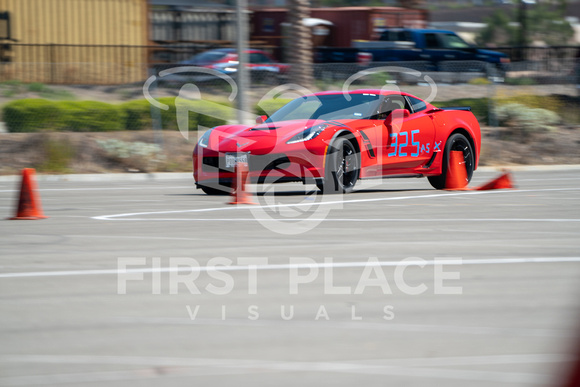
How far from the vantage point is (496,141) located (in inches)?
773

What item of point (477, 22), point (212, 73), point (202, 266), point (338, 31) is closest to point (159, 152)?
point (212, 73)

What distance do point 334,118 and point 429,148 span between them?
5.07 feet

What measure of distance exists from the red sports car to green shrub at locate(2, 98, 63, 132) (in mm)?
7224

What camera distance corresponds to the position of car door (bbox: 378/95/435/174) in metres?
11.2

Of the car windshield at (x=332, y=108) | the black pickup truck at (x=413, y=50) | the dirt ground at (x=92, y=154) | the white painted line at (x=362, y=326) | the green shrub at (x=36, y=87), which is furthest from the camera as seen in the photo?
the black pickup truck at (x=413, y=50)

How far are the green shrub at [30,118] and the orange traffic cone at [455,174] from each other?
8.88 meters

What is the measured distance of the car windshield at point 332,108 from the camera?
11.2 m

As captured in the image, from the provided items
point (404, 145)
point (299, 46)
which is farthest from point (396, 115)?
point (299, 46)

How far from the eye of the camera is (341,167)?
10.7 meters

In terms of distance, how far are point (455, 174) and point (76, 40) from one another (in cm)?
2279

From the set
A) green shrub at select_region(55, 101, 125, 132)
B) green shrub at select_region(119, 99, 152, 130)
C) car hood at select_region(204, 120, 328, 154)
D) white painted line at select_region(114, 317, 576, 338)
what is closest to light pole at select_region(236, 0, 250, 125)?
green shrub at select_region(119, 99, 152, 130)

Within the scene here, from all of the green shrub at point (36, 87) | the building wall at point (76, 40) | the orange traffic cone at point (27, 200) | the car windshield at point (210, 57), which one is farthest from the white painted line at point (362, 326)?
the car windshield at point (210, 57)

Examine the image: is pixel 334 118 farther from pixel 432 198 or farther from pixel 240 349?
pixel 240 349

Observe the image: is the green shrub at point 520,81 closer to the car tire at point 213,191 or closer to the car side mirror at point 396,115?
the car side mirror at point 396,115
